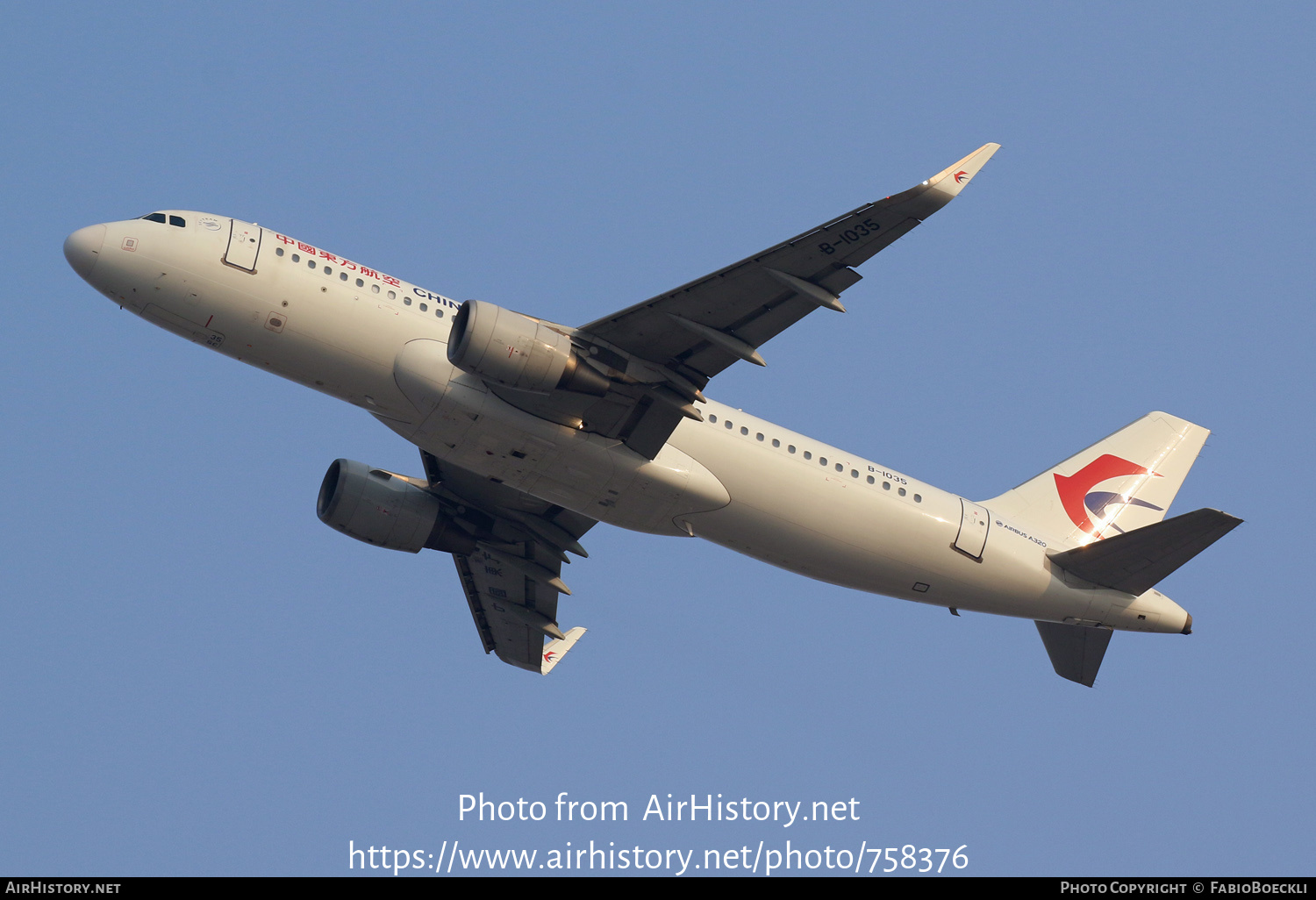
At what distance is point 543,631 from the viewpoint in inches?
1538

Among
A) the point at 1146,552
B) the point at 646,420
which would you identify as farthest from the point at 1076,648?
the point at 646,420

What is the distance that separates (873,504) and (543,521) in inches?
409

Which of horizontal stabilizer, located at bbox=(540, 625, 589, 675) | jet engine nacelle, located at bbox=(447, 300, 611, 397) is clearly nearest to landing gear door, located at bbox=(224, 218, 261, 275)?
jet engine nacelle, located at bbox=(447, 300, 611, 397)

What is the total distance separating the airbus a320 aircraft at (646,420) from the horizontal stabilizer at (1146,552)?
0.06m

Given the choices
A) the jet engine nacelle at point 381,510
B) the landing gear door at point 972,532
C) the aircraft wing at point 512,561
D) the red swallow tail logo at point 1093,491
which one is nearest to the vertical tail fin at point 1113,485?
the red swallow tail logo at point 1093,491

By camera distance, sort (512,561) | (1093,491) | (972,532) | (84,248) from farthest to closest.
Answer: (512,561) < (1093,491) < (972,532) < (84,248)

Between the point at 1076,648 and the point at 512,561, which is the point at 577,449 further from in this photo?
the point at 1076,648

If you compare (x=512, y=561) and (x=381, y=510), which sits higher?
(x=381, y=510)

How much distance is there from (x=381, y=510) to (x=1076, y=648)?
20.1 metres

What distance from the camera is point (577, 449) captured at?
97.4 feet

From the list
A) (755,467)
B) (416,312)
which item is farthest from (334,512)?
(755,467)
